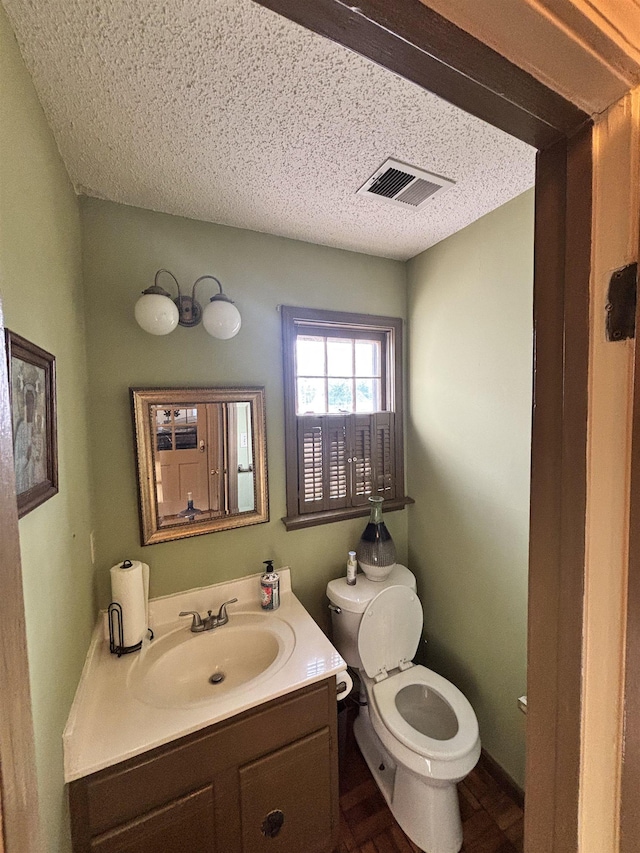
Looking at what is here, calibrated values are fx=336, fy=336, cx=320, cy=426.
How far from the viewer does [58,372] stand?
0.91m

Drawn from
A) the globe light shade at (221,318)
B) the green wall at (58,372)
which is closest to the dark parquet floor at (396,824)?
the green wall at (58,372)

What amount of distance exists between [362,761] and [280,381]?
69.4 inches

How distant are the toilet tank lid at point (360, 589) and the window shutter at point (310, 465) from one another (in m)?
0.37

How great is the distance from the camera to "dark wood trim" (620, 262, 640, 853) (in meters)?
0.35

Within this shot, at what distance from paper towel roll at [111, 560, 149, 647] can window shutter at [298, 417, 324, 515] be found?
706 millimetres

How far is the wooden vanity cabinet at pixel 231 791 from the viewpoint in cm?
87

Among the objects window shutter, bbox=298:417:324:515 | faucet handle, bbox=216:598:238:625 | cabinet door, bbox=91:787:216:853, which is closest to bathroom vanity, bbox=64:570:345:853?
cabinet door, bbox=91:787:216:853

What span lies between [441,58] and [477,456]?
138 centimetres

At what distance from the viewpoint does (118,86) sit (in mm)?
811

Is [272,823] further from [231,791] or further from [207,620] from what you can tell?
[207,620]

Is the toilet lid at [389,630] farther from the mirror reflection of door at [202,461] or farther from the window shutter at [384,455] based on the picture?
the mirror reflection of door at [202,461]

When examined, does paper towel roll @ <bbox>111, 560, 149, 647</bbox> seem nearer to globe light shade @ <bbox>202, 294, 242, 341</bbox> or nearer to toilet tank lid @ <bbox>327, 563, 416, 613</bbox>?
toilet tank lid @ <bbox>327, 563, 416, 613</bbox>

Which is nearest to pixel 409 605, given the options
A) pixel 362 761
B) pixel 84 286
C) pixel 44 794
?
pixel 362 761

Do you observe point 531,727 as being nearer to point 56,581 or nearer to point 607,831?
point 607,831
